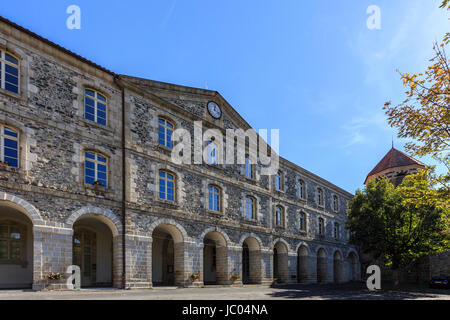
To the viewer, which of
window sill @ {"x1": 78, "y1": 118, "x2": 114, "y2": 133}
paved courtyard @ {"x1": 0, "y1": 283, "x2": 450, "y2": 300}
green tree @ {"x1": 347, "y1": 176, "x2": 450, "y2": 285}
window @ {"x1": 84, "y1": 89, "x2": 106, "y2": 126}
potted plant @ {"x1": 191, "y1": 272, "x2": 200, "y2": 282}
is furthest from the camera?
green tree @ {"x1": 347, "y1": 176, "x2": 450, "y2": 285}

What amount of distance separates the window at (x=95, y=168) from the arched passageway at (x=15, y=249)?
319cm

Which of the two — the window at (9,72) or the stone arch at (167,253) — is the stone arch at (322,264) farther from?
the window at (9,72)

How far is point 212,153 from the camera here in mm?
23391

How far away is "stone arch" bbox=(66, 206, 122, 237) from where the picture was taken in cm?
1546

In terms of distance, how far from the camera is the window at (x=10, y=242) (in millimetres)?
16594

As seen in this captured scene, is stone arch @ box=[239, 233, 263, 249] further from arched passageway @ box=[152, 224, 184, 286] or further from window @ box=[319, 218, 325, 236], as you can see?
window @ box=[319, 218, 325, 236]

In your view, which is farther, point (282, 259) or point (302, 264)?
point (302, 264)

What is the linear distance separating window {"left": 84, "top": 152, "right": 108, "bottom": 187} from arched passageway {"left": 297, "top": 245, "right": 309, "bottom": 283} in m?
19.7

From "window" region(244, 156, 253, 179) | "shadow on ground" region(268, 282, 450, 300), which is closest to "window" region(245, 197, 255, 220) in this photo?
"window" region(244, 156, 253, 179)

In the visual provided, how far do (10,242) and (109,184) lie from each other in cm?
485

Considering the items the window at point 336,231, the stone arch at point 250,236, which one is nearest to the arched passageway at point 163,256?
the stone arch at point 250,236

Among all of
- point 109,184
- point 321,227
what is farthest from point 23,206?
point 321,227

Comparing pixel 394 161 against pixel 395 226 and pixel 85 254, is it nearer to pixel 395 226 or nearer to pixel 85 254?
pixel 395 226

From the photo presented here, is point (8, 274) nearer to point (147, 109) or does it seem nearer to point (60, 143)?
point (60, 143)
